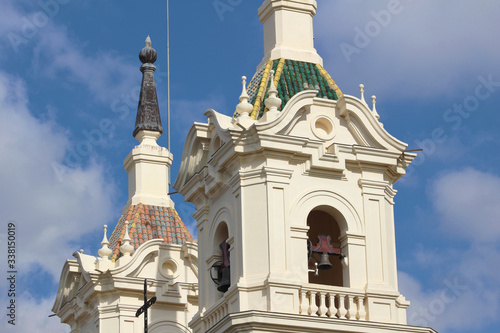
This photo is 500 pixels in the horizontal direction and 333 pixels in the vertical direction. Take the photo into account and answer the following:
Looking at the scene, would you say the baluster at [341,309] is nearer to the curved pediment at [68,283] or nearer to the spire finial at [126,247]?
the spire finial at [126,247]

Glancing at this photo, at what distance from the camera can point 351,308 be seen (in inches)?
1144

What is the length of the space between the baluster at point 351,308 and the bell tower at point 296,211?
2 cm

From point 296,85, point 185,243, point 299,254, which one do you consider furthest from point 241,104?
point 185,243

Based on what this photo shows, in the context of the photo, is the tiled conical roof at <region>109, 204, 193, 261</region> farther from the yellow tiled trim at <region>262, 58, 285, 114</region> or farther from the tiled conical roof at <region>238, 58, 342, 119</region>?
the yellow tiled trim at <region>262, 58, 285, 114</region>

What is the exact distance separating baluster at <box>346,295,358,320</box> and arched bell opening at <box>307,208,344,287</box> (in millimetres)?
990

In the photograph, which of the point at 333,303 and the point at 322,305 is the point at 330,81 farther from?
the point at 322,305

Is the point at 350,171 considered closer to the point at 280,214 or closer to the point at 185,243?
the point at 280,214

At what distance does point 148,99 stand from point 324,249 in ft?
44.7

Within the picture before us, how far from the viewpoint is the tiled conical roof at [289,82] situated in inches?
1242

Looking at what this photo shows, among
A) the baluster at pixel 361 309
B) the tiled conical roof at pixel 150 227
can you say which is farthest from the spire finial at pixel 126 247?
the baluster at pixel 361 309

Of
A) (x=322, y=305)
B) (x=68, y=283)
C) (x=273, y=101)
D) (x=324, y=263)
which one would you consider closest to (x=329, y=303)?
(x=322, y=305)

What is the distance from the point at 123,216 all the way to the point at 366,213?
435 inches

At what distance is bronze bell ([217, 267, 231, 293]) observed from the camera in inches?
1190

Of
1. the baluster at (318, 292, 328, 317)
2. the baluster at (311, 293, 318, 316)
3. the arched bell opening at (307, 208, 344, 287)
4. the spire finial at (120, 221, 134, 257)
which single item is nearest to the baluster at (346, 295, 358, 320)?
the baluster at (318, 292, 328, 317)
